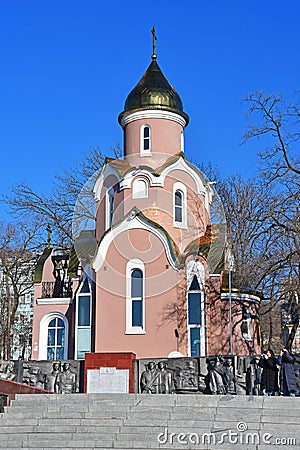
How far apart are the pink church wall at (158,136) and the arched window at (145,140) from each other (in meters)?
0.15

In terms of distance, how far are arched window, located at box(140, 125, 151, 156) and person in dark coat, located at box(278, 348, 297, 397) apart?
545 inches

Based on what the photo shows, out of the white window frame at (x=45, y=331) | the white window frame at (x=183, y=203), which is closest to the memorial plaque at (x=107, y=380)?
the white window frame at (x=45, y=331)

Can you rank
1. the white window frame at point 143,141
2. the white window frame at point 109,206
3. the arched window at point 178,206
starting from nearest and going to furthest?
the arched window at point 178,206 < the white window frame at point 109,206 < the white window frame at point 143,141

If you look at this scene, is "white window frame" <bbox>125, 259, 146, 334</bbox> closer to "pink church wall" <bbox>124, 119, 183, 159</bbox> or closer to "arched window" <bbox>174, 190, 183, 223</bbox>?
"arched window" <bbox>174, 190, 183, 223</bbox>

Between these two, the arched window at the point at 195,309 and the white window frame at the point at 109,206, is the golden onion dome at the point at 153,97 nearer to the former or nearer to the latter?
the white window frame at the point at 109,206

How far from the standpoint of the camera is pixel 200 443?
13.0 m

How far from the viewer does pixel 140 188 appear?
2716 cm

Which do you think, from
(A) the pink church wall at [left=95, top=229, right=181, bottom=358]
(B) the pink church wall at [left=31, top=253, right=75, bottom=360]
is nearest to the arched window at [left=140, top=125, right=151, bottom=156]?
(A) the pink church wall at [left=95, top=229, right=181, bottom=358]

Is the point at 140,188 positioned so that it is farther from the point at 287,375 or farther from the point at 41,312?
the point at 287,375

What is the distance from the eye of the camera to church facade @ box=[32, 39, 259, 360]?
80.1 ft

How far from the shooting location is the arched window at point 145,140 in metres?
28.6

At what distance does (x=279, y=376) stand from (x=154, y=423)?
428 cm

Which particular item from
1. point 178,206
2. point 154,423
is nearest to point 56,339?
point 178,206

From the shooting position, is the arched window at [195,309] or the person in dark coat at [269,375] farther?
the arched window at [195,309]
